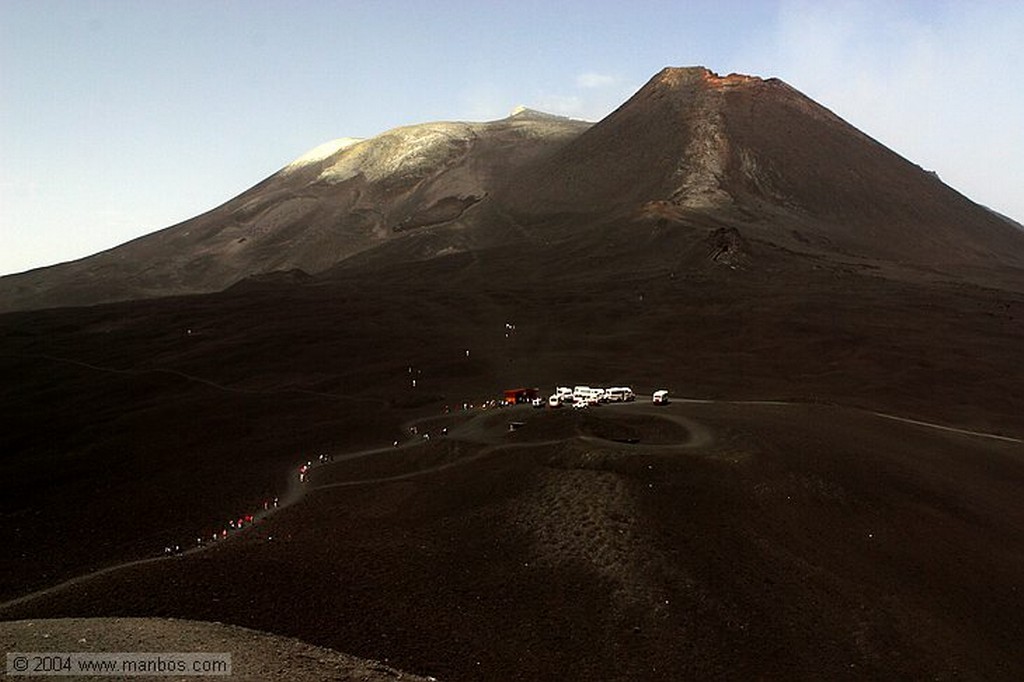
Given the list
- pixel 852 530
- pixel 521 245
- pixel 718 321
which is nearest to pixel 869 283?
pixel 718 321

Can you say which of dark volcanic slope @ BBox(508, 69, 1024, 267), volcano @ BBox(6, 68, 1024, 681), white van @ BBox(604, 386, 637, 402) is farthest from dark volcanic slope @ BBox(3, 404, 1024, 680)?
dark volcanic slope @ BBox(508, 69, 1024, 267)

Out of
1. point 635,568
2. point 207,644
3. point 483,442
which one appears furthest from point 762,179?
point 207,644

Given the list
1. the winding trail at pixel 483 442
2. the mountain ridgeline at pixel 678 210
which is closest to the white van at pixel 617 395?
the winding trail at pixel 483 442

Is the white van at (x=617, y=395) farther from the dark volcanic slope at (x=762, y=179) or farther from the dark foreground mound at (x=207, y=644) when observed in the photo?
the dark volcanic slope at (x=762, y=179)

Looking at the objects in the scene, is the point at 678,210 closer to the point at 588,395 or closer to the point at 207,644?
the point at 588,395

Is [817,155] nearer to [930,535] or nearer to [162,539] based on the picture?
[930,535]

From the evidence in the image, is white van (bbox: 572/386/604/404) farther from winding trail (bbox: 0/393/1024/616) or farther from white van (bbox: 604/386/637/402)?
winding trail (bbox: 0/393/1024/616)

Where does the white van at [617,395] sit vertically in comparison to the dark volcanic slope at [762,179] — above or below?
below
